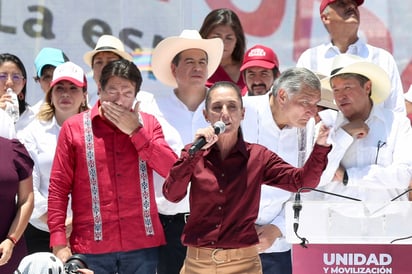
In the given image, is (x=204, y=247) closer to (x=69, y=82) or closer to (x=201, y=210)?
(x=201, y=210)

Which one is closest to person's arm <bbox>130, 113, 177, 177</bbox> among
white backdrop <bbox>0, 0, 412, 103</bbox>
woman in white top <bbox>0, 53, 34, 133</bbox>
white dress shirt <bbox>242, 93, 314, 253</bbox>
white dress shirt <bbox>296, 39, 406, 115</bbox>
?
white dress shirt <bbox>242, 93, 314, 253</bbox>

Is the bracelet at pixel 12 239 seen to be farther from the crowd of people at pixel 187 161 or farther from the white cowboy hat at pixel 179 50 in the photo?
the white cowboy hat at pixel 179 50

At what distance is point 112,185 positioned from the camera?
469cm

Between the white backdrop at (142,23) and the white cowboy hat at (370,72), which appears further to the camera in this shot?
the white backdrop at (142,23)

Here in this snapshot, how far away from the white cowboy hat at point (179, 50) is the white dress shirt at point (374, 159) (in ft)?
2.69

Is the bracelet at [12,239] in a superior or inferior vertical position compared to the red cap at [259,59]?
inferior

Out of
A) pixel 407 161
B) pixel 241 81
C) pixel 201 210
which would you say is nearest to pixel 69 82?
pixel 241 81

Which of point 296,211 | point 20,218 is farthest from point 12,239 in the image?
point 296,211

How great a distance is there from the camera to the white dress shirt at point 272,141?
4953 mm

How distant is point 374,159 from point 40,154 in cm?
183

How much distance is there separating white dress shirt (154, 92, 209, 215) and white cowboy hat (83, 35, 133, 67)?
724 mm

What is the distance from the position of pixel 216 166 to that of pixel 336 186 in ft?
2.84

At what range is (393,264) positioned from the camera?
4336 millimetres

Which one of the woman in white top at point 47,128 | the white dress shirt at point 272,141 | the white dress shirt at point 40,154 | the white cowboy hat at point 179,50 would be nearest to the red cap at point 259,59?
the white cowboy hat at point 179,50
